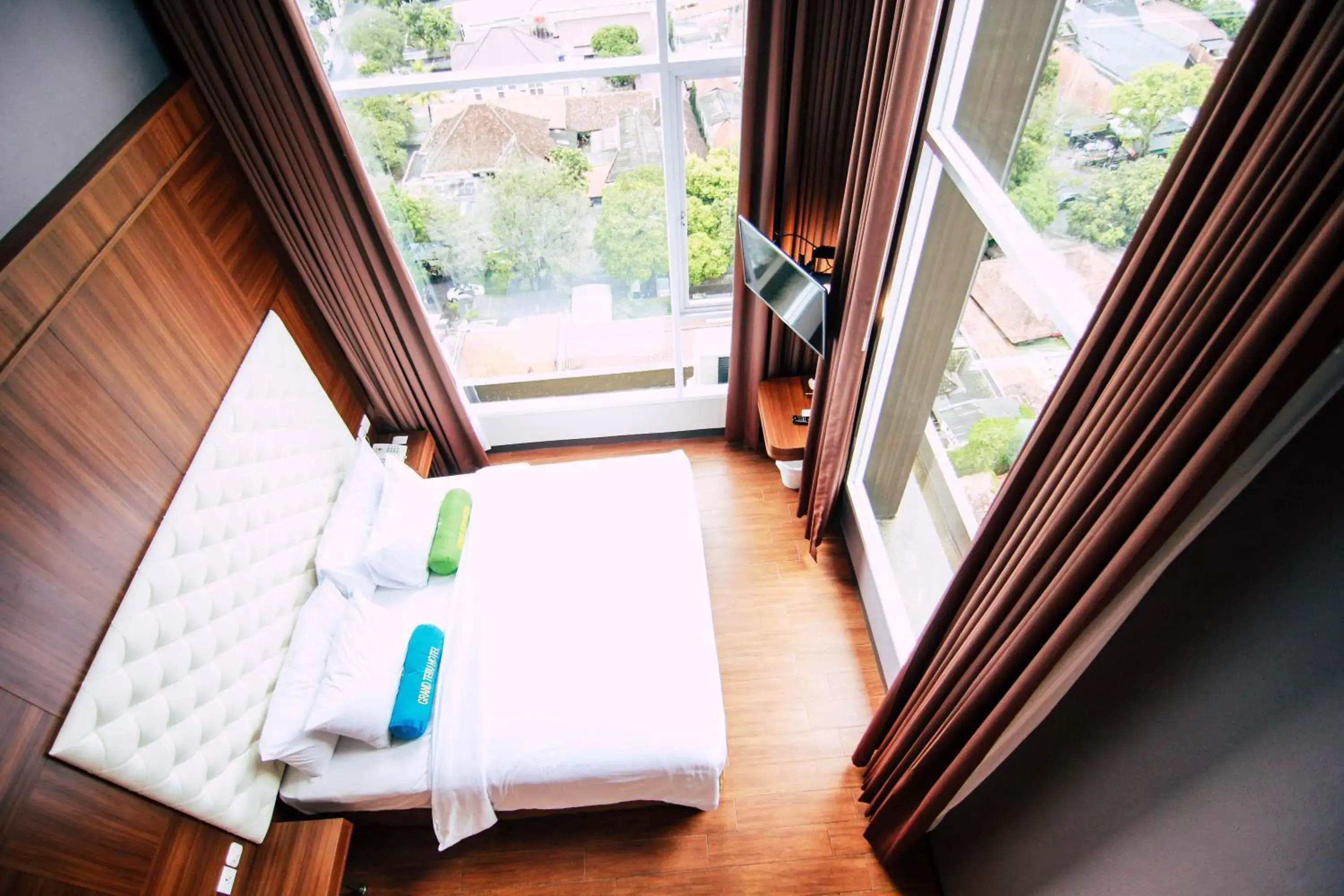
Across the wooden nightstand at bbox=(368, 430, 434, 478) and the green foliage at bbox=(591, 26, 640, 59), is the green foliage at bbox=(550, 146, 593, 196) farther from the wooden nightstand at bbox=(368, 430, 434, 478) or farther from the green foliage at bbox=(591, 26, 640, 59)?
the wooden nightstand at bbox=(368, 430, 434, 478)

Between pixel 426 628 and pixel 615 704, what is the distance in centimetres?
81

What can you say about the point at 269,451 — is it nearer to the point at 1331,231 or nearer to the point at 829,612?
the point at 829,612

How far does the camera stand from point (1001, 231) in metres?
1.84

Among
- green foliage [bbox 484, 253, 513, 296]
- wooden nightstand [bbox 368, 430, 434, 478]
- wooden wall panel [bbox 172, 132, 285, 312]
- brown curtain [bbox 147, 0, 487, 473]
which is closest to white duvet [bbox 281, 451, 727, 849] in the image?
wooden nightstand [bbox 368, 430, 434, 478]

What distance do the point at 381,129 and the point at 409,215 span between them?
1.29 ft

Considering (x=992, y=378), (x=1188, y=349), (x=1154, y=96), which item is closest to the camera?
(x=1188, y=349)

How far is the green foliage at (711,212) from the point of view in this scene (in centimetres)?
321

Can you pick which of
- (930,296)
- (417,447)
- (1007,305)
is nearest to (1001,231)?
(1007,305)

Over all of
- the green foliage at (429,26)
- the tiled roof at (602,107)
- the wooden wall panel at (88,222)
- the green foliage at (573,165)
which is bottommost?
the green foliage at (573,165)

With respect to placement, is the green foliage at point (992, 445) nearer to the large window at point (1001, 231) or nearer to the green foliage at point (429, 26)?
the large window at point (1001, 231)

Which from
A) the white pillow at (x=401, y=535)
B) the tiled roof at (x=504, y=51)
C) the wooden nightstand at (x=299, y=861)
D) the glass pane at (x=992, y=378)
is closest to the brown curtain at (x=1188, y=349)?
the glass pane at (x=992, y=378)

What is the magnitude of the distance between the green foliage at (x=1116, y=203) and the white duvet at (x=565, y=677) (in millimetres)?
1840

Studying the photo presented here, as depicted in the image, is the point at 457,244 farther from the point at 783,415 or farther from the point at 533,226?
the point at 783,415

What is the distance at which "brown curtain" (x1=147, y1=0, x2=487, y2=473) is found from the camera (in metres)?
2.44
